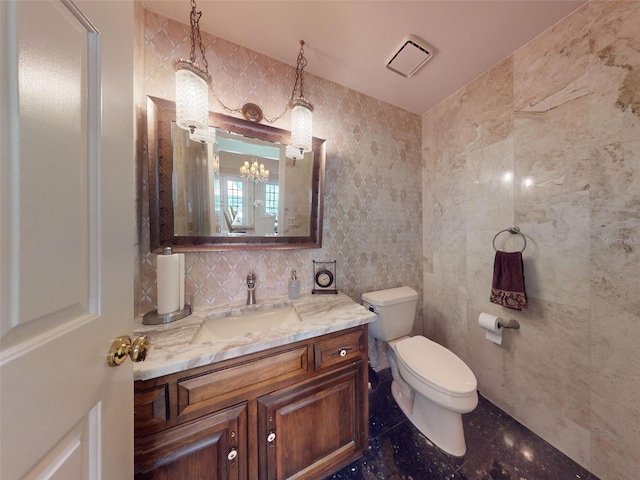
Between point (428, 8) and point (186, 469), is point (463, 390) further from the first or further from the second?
point (428, 8)

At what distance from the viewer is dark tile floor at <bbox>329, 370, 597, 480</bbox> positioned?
108 centimetres

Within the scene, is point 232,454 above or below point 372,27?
below

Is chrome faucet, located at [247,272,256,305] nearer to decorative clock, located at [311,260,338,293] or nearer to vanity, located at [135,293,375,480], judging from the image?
vanity, located at [135,293,375,480]

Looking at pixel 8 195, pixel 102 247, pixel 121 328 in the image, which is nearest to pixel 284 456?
pixel 121 328

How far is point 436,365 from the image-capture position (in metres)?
1.28

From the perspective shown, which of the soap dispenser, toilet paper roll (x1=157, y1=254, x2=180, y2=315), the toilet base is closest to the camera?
toilet paper roll (x1=157, y1=254, x2=180, y2=315)

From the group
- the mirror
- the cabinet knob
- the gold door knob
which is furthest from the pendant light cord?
the cabinet knob

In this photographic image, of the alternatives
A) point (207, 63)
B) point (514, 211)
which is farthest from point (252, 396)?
point (514, 211)

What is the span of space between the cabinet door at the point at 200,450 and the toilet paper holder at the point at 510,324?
1609mm

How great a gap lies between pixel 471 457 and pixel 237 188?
2.03m

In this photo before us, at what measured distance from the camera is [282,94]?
139 centimetres

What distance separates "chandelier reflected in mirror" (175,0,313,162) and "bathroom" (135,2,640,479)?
11 cm

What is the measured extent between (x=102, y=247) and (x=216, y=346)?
Answer: 1.66 feet

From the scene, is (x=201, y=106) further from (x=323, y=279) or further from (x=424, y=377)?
(x=424, y=377)
